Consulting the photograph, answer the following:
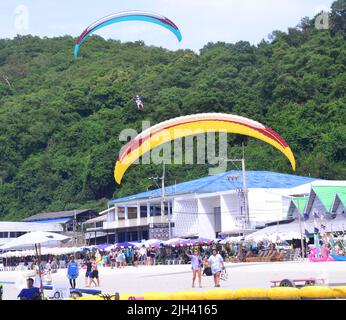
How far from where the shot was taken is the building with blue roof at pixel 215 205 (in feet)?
140

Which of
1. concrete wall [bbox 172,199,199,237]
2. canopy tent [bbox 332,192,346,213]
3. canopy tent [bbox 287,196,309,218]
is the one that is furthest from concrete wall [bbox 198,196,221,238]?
canopy tent [bbox 332,192,346,213]

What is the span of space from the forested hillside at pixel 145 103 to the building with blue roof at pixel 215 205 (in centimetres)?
607

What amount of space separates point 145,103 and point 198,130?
137 ft

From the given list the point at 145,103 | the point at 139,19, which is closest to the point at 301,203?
the point at 139,19

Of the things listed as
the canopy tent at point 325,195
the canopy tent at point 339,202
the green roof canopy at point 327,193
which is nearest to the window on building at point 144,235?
the canopy tent at point 325,195

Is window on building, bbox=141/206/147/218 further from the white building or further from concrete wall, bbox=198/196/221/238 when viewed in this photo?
concrete wall, bbox=198/196/221/238

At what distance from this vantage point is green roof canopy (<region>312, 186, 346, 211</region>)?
1388 inches

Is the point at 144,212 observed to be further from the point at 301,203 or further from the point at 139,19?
the point at 139,19

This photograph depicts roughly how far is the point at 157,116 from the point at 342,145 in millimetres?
14442

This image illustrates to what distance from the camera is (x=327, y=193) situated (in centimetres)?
3581

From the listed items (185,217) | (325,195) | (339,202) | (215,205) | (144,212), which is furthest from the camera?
(144,212)

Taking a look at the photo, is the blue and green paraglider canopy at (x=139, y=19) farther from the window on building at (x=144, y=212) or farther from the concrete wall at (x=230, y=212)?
the window on building at (x=144, y=212)

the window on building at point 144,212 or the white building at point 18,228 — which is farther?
the white building at point 18,228

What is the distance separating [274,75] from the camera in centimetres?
6038
